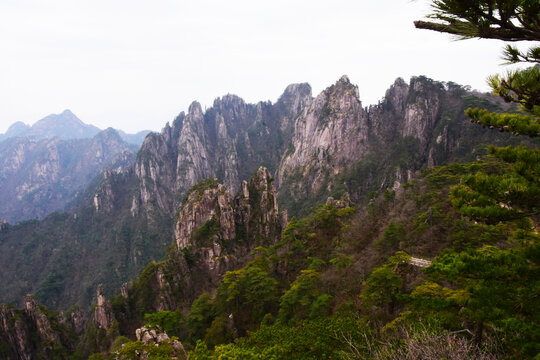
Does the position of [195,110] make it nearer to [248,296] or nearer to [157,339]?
[248,296]

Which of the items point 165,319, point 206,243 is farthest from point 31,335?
point 165,319

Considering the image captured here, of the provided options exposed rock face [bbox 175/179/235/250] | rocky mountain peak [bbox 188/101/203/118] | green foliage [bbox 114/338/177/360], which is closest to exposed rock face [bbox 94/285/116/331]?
exposed rock face [bbox 175/179/235/250]

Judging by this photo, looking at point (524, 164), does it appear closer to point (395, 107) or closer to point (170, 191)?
point (395, 107)

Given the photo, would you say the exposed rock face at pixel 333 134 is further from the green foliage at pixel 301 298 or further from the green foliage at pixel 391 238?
the green foliage at pixel 301 298

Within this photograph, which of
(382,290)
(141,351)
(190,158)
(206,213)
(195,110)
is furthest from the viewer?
(195,110)

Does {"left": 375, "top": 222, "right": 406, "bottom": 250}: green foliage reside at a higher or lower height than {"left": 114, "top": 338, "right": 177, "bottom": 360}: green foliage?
higher

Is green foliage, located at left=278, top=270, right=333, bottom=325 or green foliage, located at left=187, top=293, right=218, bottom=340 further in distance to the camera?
green foliage, located at left=187, top=293, right=218, bottom=340

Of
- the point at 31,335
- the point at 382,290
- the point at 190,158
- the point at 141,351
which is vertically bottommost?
the point at 31,335

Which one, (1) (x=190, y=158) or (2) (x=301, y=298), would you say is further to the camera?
(1) (x=190, y=158)

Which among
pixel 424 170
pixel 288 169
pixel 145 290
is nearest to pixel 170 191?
pixel 288 169

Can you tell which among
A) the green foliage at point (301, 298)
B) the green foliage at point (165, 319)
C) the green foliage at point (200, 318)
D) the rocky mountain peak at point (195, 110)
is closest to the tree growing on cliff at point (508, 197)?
the green foliage at point (301, 298)

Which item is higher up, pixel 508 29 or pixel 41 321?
pixel 508 29

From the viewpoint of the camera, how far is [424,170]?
5334 centimetres

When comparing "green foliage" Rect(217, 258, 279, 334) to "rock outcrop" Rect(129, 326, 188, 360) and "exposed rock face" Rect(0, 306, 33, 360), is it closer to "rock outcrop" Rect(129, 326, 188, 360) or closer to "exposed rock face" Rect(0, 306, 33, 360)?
"rock outcrop" Rect(129, 326, 188, 360)
